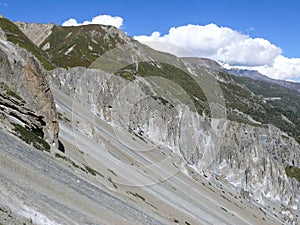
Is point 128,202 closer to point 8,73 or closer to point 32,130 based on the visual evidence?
point 32,130

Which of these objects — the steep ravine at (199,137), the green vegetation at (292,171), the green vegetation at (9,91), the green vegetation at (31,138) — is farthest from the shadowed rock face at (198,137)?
the green vegetation at (31,138)

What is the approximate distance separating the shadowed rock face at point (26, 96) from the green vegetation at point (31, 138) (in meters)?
0.94

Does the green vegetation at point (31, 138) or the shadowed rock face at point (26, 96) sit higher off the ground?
the shadowed rock face at point (26, 96)

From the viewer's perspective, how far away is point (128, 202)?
27.1 m

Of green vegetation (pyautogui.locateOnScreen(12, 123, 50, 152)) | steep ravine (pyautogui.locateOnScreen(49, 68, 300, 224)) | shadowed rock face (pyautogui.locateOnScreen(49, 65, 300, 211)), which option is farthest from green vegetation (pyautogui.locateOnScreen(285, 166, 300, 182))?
green vegetation (pyautogui.locateOnScreen(12, 123, 50, 152))

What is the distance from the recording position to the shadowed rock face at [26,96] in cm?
2850

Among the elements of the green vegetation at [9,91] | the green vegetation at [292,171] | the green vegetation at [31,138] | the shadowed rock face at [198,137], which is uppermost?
the green vegetation at [292,171]

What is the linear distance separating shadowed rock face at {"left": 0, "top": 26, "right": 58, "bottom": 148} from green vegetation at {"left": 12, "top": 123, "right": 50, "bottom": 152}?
94 centimetres

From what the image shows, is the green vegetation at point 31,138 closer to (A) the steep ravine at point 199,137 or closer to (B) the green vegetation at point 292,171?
(A) the steep ravine at point 199,137

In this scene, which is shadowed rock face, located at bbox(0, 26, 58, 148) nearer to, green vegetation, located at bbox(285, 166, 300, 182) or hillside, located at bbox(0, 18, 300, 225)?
hillside, located at bbox(0, 18, 300, 225)

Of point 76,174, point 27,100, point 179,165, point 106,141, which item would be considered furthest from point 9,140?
point 179,165

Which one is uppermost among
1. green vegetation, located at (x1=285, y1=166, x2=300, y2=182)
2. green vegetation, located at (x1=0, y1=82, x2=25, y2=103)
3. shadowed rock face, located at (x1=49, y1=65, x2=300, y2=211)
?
green vegetation, located at (x1=285, y1=166, x2=300, y2=182)

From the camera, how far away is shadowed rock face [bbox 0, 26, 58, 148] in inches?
1122

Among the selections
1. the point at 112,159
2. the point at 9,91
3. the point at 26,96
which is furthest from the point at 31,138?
the point at 112,159
